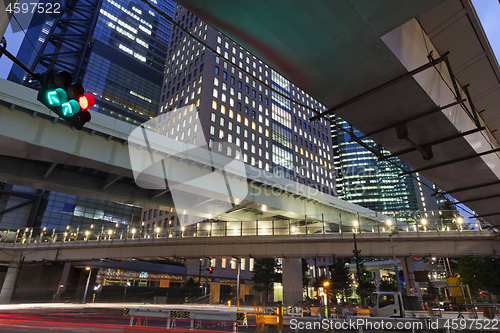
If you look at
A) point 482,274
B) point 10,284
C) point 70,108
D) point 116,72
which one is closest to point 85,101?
point 70,108

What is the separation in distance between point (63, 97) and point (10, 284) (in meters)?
50.1

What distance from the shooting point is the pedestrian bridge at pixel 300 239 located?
2520 centimetres

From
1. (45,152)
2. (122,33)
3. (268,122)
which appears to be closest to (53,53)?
(122,33)

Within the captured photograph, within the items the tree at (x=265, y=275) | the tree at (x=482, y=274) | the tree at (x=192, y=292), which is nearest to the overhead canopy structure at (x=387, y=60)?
the tree at (x=482, y=274)

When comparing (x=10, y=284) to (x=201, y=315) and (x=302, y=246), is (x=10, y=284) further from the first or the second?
(x=302, y=246)

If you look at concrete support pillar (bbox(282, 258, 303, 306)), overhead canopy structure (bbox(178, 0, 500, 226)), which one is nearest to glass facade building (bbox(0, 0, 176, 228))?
concrete support pillar (bbox(282, 258, 303, 306))

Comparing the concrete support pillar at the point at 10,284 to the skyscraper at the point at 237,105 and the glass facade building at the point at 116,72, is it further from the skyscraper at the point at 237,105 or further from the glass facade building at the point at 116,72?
the skyscraper at the point at 237,105

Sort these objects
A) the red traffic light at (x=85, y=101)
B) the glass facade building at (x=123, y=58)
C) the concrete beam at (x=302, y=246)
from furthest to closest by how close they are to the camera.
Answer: the glass facade building at (x=123, y=58), the concrete beam at (x=302, y=246), the red traffic light at (x=85, y=101)

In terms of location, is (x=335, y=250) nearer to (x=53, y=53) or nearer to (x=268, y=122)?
(x=268, y=122)

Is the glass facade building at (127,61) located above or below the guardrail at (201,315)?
above

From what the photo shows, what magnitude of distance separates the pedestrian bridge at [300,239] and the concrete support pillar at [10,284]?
501 inches

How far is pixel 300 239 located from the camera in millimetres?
27969

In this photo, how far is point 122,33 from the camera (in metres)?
118

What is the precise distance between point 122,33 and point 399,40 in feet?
443
